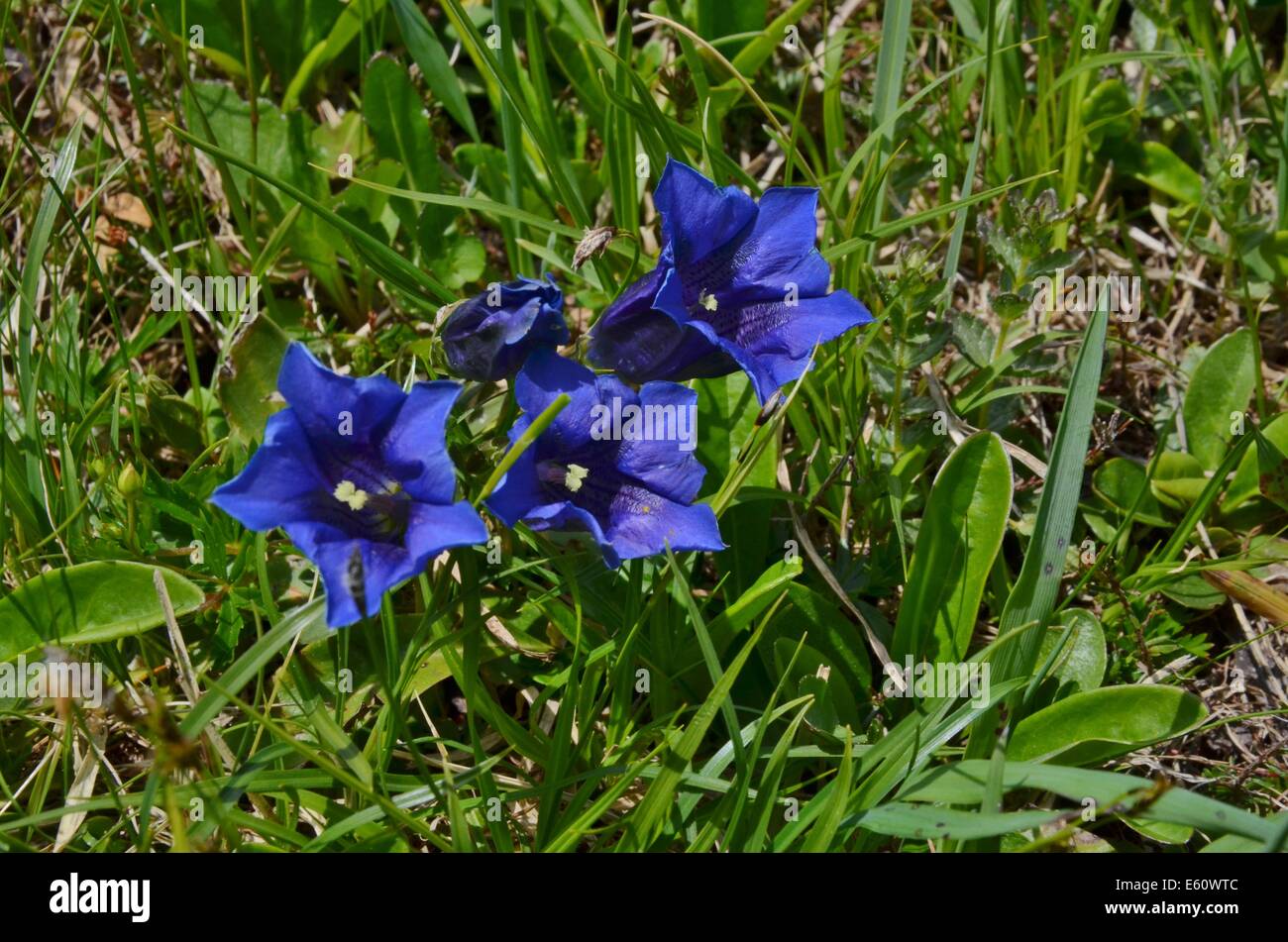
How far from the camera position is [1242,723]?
2.82 metres

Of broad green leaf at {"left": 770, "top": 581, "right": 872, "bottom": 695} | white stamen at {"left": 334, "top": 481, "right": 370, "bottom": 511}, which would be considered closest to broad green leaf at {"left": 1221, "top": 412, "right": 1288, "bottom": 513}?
broad green leaf at {"left": 770, "top": 581, "right": 872, "bottom": 695}

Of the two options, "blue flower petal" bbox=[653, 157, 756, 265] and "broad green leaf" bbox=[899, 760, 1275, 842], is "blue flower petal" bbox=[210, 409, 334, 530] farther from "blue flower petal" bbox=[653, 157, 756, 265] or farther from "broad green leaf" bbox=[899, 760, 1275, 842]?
"broad green leaf" bbox=[899, 760, 1275, 842]

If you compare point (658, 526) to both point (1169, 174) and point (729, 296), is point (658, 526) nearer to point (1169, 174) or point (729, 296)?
point (729, 296)

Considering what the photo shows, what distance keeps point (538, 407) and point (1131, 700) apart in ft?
4.40

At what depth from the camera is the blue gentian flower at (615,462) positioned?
2078mm

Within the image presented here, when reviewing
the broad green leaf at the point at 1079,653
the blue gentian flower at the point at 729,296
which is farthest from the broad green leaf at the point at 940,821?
the blue gentian flower at the point at 729,296

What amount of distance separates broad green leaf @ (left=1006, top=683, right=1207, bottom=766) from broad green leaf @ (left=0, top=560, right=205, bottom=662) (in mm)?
1734

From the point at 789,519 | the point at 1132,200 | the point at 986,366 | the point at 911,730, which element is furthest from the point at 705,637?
the point at 1132,200

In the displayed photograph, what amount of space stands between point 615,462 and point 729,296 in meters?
0.42

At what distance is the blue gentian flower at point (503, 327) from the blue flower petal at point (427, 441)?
0.24 meters

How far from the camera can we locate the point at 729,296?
7.76 ft

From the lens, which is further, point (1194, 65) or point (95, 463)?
point (1194, 65)

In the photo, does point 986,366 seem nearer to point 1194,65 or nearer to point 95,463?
point 1194,65
